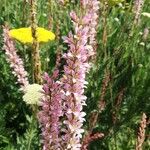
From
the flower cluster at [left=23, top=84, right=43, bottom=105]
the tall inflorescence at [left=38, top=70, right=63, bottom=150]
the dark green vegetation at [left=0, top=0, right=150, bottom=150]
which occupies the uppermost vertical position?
the tall inflorescence at [left=38, top=70, right=63, bottom=150]

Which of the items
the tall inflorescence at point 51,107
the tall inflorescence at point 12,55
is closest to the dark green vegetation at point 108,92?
the tall inflorescence at point 12,55

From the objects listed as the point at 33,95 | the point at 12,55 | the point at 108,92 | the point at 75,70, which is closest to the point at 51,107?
the point at 75,70

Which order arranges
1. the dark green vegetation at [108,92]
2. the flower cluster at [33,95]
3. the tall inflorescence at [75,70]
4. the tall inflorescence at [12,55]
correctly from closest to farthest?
1. the tall inflorescence at [75,70]
2. the flower cluster at [33,95]
3. the tall inflorescence at [12,55]
4. the dark green vegetation at [108,92]

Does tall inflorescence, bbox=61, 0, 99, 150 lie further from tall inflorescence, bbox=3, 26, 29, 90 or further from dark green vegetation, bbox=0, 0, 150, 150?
dark green vegetation, bbox=0, 0, 150, 150

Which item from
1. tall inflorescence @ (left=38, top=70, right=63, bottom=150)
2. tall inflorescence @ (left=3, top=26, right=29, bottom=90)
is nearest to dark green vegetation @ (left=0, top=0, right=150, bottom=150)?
tall inflorescence @ (left=3, top=26, right=29, bottom=90)

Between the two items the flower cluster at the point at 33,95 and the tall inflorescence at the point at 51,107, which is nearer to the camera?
the tall inflorescence at the point at 51,107

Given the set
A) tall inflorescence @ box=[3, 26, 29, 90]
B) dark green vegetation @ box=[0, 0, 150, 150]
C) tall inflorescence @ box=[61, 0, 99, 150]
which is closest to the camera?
tall inflorescence @ box=[61, 0, 99, 150]

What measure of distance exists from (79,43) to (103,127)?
180 centimetres

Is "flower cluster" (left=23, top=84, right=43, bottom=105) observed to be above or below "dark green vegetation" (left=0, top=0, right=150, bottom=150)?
above

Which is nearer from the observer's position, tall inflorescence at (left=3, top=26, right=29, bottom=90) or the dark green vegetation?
tall inflorescence at (left=3, top=26, right=29, bottom=90)

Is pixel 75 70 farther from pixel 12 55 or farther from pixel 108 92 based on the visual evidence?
pixel 108 92

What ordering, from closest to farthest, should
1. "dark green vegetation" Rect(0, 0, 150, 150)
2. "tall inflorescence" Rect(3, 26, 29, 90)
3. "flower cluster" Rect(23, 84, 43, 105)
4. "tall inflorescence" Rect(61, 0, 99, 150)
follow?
"tall inflorescence" Rect(61, 0, 99, 150) < "flower cluster" Rect(23, 84, 43, 105) < "tall inflorescence" Rect(3, 26, 29, 90) < "dark green vegetation" Rect(0, 0, 150, 150)

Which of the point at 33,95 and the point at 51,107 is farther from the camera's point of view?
the point at 33,95

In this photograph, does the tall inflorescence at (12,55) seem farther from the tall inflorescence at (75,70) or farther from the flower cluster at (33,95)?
the tall inflorescence at (75,70)
